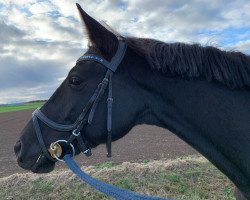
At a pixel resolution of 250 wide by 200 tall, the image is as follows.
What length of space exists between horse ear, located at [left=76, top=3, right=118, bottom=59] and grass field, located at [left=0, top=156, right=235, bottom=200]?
4.82 m

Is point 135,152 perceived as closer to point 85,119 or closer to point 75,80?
point 85,119

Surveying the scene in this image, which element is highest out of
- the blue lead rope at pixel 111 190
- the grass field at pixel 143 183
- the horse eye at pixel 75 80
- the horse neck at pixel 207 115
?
the horse eye at pixel 75 80

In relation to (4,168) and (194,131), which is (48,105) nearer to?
(194,131)

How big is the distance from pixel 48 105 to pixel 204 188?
17.6 feet

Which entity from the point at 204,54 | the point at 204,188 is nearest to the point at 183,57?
the point at 204,54

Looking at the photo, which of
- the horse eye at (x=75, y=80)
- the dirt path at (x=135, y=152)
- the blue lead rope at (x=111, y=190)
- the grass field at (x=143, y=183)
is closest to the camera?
the horse eye at (x=75, y=80)

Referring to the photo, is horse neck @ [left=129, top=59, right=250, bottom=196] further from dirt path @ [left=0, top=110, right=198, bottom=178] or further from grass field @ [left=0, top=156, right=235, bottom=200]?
dirt path @ [left=0, top=110, right=198, bottom=178]

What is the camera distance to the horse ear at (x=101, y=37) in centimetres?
346

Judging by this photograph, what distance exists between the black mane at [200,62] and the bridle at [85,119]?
0.34 metres

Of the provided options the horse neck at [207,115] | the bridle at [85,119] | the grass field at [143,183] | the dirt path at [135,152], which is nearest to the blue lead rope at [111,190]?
the bridle at [85,119]

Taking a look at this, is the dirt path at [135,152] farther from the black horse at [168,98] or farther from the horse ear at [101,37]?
the horse ear at [101,37]

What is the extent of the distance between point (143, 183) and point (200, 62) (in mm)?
5393

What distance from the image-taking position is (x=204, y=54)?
334 cm

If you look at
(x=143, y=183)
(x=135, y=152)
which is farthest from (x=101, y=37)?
(x=135, y=152)
